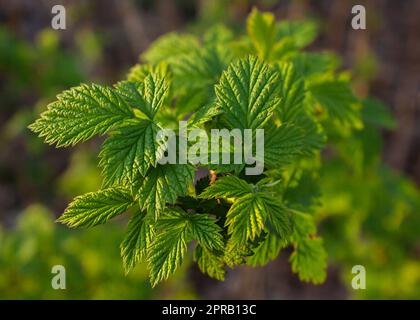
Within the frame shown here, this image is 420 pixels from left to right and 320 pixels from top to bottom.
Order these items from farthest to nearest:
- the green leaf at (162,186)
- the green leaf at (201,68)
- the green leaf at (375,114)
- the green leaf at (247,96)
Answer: the green leaf at (375,114) < the green leaf at (201,68) < the green leaf at (247,96) < the green leaf at (162,186)

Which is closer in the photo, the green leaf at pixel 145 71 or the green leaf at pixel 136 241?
the green leaf at pixel 136 241

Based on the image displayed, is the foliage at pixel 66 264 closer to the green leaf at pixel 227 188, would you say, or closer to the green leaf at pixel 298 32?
the green leaf at pixel 298 32

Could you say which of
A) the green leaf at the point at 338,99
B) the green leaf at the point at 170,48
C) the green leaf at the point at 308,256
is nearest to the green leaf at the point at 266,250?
the green leaf at the point at 308,256

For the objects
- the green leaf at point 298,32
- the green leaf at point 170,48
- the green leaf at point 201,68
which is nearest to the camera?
the green leaf at point 201,68

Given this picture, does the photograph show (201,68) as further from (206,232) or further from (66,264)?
(66,264)

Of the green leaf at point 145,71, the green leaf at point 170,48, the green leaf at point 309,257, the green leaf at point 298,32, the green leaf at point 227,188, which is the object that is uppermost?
the green leaf at point 298,32
